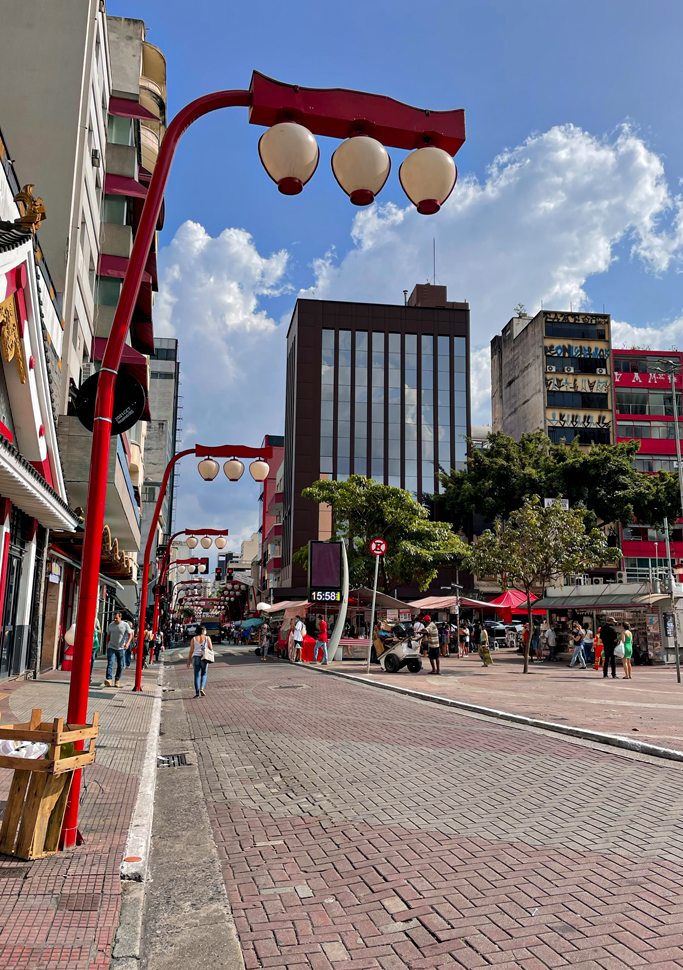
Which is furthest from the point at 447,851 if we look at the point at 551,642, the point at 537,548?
the point at 551,642

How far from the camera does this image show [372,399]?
2621 inches

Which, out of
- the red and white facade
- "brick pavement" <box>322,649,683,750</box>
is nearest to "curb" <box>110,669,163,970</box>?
the red and white facade

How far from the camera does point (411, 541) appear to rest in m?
41.2

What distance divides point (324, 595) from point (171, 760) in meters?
23.4

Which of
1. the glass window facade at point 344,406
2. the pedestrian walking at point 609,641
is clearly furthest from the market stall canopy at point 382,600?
the glass window facade at point 344,406

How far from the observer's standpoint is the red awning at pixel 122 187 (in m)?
27.2

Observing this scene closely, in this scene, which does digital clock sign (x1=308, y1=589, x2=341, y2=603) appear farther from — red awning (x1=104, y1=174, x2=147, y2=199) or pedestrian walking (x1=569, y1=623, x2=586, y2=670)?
red awning (x1=104, y1=174, x2=147, y2=199)

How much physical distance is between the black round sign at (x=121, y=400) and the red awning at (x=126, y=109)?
26.4 metres

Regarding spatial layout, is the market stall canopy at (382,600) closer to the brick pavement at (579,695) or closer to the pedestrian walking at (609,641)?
the brick pavement at (579,695)

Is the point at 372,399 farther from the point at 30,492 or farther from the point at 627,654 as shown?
the point at 30,492

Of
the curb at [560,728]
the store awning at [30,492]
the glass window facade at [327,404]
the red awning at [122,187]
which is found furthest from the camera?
the glass window facade at [327,404]

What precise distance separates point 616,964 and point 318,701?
40.1ft

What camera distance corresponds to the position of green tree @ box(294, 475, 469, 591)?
4022 centimetres

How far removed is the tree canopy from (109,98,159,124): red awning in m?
30.9
